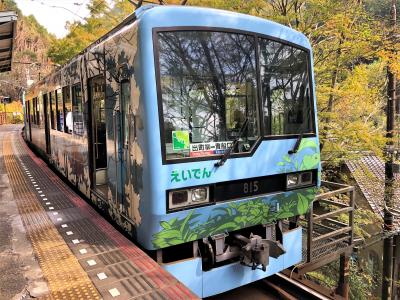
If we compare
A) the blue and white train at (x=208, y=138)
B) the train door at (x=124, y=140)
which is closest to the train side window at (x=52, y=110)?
the blue and white train at (x=208, y=138)

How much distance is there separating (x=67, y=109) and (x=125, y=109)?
331 cm

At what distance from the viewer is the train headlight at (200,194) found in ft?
11.4

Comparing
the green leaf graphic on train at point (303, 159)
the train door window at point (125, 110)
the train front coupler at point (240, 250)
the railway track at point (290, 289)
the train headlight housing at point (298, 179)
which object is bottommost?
the railway track at point (290, 289)

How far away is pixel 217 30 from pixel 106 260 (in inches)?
98.1

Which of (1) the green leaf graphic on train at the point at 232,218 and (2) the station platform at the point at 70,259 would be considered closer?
(2) the station platform at the point at 70,259

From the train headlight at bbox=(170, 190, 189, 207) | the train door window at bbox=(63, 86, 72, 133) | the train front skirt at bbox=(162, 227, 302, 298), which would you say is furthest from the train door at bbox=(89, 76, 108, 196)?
the train front skirt at bbox=(162, 227, 302, 298)

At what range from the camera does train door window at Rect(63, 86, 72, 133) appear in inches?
251

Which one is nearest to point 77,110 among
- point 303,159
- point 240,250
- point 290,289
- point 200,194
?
point 200,194

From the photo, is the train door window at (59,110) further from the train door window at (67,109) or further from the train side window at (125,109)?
the train side window at (125,109)

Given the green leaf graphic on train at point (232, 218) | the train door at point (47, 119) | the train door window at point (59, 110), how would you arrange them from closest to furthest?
1. the green leaf graphic on train at point (232, 218)
2. the train door window at point (59, 110)
3. the train door at point (47, 119)

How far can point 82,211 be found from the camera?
518 cm

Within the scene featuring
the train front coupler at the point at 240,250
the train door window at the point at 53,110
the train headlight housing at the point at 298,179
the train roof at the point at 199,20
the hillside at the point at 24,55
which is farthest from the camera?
the hillside at the point at 24,55

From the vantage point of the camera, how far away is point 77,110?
575 cm

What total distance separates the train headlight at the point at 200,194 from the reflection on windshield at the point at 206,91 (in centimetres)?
34
